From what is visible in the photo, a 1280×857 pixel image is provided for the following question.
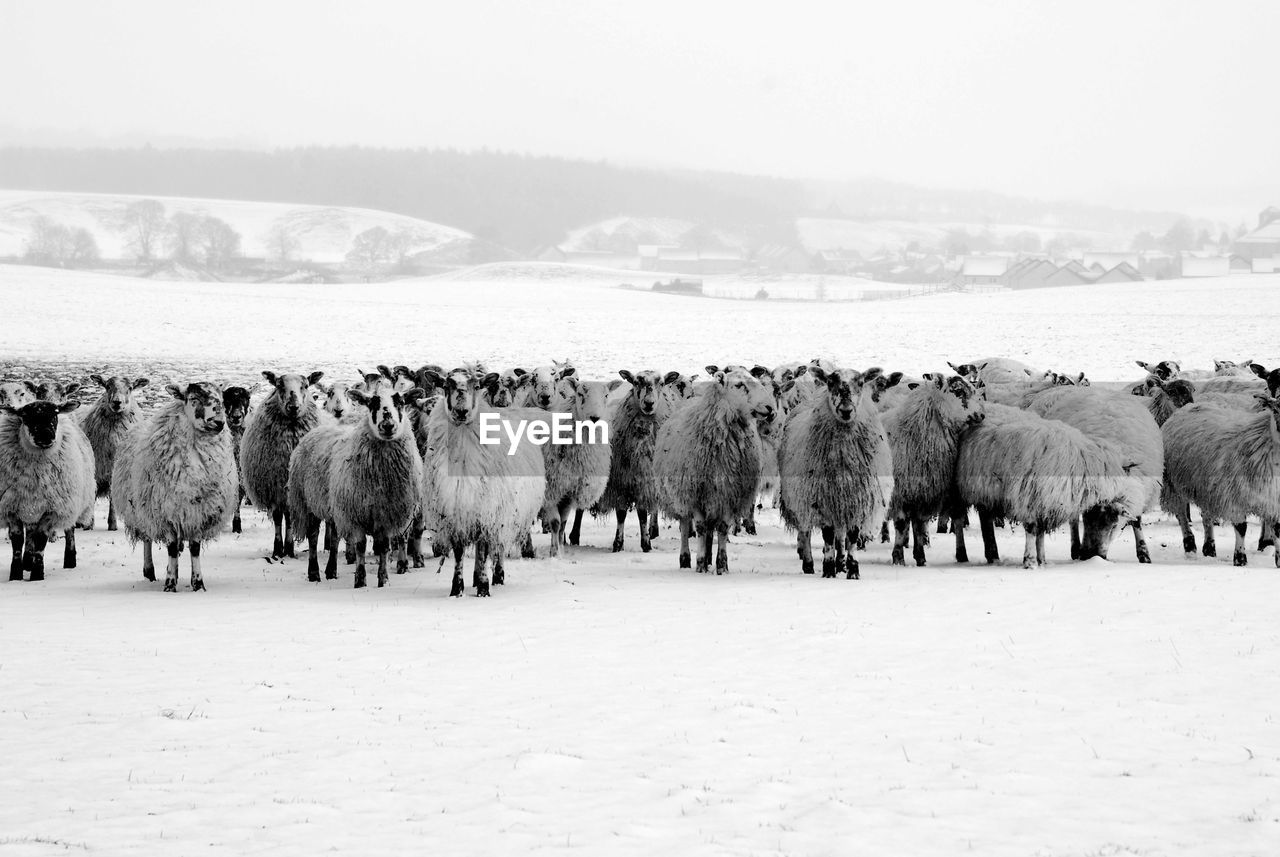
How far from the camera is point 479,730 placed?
8539 millimetres

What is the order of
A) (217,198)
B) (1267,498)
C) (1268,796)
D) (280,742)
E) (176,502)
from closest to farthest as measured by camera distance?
(1268,796), (280,742), (176,502), (1267,498), (217,198)

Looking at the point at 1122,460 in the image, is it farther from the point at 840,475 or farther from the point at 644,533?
the point at 644,533

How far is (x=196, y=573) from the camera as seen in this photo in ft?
46.6

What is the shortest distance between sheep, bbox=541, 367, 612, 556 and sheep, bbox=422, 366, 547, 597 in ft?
8.57

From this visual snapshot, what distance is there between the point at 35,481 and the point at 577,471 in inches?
265

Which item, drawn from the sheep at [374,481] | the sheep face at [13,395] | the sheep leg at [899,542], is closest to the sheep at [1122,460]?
the sheep leg at [899,542]

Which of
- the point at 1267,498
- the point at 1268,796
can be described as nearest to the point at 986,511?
the point at 1267,498

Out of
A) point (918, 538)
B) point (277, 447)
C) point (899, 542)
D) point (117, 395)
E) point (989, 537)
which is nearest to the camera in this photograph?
point (989, 537)

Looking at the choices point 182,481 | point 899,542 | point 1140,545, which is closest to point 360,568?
point 182,481

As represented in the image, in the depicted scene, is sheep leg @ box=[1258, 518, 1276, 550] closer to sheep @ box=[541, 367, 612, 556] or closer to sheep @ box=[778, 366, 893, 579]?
sheep @ box=[778, 366, 893, 579]

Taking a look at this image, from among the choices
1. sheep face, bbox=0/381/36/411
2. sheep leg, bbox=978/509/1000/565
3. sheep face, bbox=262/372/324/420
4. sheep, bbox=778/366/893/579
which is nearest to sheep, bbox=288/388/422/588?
sheep face, bbox=262/372/324/420

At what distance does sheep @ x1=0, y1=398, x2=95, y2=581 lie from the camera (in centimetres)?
1482

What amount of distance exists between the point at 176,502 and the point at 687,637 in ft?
21.1

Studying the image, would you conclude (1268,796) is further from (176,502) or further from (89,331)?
(89,331)
